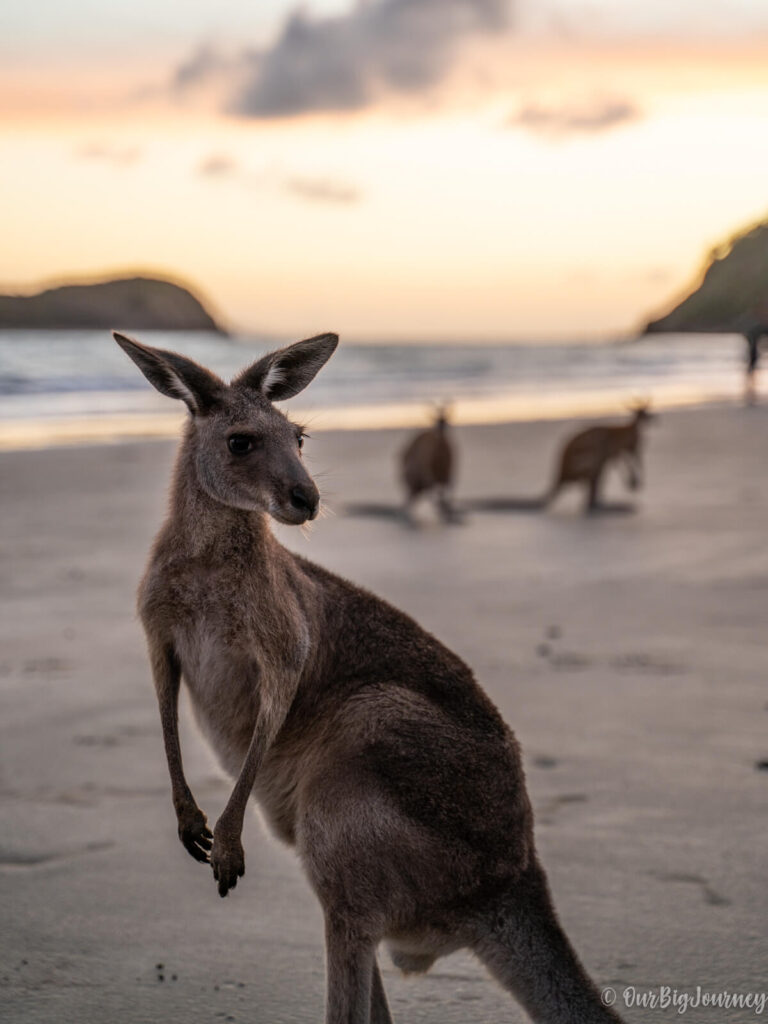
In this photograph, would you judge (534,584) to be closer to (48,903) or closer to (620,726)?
(620,726)

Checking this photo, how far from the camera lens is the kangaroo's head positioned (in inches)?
99.0

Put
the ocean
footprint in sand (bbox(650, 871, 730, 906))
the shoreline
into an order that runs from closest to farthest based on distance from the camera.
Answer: footprint in sand (bbox(650, 871, 730, 906)), the shoreline, the ocean

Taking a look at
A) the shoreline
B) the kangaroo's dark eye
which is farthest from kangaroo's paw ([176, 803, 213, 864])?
the shoreline

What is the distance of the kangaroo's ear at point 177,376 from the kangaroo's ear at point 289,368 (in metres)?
0.08

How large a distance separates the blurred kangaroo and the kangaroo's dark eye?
7.19m

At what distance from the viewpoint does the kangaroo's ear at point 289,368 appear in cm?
265

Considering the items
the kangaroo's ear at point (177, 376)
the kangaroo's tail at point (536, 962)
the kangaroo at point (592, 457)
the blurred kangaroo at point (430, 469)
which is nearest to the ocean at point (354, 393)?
the kangaroo at point (592, 457)

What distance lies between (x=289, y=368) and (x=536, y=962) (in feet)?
4.06

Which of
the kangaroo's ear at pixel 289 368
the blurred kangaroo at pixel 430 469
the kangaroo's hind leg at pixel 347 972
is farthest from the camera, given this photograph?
the blurred kangaroo at pixel 430 469

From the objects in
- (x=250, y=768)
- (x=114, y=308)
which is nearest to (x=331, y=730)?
(x=250, y=768)

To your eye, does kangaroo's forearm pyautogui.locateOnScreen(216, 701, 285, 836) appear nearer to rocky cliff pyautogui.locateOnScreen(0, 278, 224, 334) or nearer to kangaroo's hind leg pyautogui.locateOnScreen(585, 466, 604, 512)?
kangaroo's hind leg pyautogui.locateOnScreen(585, 466, 604, 512)

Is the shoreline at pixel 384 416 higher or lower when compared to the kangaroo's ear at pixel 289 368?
lower

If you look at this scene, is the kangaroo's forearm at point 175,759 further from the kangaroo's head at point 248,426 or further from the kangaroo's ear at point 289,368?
the kangaroo's ear at point 289,368

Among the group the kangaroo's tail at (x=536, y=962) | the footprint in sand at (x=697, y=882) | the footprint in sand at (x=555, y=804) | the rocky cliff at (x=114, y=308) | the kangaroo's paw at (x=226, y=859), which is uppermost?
the kangaroo's paw at (x=226, y=859)
